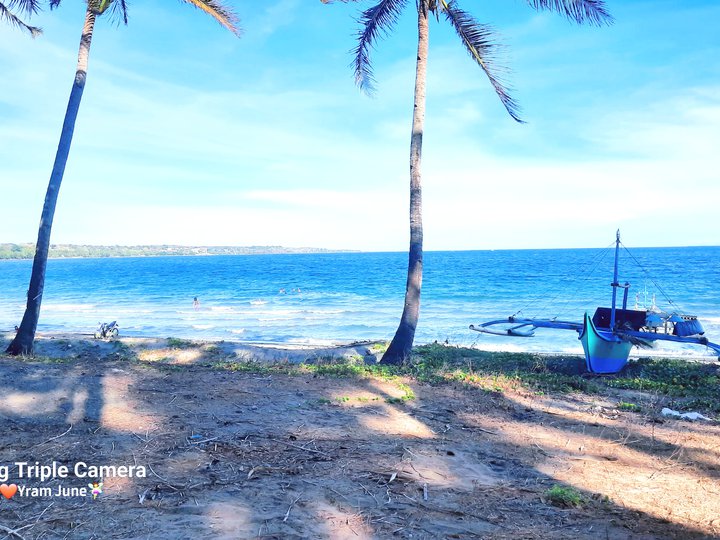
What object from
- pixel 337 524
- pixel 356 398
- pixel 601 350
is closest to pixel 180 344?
pixel 356 398

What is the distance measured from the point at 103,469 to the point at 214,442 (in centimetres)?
118

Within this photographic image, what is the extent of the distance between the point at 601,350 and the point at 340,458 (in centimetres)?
1075

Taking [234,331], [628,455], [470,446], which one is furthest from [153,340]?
[628,455]

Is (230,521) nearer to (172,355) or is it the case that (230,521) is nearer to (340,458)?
(340,458)

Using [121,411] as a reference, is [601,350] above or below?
below

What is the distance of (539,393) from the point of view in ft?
29.5

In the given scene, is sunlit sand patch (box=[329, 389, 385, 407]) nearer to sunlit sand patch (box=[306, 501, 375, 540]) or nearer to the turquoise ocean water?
sunlit sand patch (box=[306, 501, 375, 540])

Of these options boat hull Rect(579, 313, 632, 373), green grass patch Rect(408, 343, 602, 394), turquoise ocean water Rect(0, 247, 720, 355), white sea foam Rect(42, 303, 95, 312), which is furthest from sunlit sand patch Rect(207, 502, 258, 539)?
white sea foam Rect(42, 303, 95, 312)

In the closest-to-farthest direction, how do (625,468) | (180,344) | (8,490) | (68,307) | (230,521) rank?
(230,521)
(8,490)
(625,468)
(180,344)
(68,307)

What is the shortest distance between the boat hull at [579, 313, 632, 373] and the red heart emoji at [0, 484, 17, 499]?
509 inches

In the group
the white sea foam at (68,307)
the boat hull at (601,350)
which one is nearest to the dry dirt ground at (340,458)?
the boat hull at (601,350)

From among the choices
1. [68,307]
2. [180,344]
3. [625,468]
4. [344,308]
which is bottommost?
[68,307]

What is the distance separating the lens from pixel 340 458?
534 cm

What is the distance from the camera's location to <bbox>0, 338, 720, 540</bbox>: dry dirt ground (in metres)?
3.96
